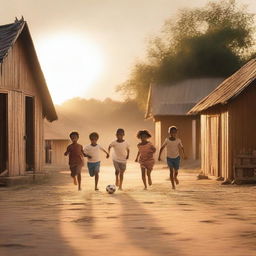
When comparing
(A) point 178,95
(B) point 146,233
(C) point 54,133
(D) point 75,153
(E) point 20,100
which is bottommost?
(B) point 146,233

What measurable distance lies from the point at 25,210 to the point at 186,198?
367 centimetres

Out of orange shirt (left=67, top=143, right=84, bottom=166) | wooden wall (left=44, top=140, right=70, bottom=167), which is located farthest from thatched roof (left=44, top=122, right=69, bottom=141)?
orange shirt (left=67, top=143, right=84, bottom=166)

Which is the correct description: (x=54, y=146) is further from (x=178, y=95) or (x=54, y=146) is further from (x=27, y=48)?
(x=27, y=48)

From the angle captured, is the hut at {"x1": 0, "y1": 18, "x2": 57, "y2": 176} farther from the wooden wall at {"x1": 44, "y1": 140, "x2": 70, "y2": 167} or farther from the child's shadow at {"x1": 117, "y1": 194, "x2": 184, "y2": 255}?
the wooden wall at {"x1": 44, "y1": 140, "x2": 70, "y2": 167}

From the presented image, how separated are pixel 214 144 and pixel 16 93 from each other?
6936 mm

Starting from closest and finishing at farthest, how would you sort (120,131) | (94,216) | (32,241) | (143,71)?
(32,241) < (94,216) < (120,131) < (143,71)

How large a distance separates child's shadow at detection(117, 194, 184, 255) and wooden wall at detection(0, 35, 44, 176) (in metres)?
8.35

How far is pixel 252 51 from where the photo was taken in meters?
53.7

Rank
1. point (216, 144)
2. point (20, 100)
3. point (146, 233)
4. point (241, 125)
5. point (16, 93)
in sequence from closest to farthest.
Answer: point (146, 233), point (241, 125), point (16, 93), point (20, 100), point (216, 144)

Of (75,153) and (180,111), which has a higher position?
(180,111)

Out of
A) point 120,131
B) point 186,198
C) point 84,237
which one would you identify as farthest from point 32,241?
point 120,131

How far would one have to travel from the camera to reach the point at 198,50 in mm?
51531

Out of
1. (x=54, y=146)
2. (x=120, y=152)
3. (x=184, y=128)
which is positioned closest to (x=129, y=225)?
(x=120, y=152)

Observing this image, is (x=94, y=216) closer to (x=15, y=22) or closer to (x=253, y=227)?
(x=253, y=227)
